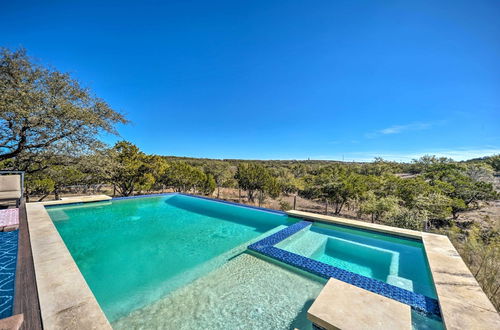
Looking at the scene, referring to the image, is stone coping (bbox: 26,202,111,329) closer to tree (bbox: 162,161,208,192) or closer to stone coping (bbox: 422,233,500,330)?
stone coping (bbox: 422,233,500,330)

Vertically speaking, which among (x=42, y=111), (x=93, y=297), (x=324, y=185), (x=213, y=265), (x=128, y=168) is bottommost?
(x=213, y=265)

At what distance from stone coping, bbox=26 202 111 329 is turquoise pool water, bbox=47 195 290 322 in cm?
59

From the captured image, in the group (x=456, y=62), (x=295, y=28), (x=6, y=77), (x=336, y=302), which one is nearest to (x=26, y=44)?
(x=6, y=77)

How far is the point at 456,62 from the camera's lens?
7121 mm

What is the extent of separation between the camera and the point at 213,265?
3.42 m

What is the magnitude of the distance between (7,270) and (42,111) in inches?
238

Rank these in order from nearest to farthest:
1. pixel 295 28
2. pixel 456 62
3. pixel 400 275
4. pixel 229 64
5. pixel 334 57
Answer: pixel 400 275, pixel 456 62, pixel 295 28, pixel 334 57, pixel 229 64

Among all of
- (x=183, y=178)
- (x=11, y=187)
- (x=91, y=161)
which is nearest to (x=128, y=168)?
(x=91, y=161)

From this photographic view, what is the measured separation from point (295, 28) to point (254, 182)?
9056 mm

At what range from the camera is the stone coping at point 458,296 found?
6.06 ft

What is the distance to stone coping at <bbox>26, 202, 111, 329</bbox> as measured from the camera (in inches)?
60.1

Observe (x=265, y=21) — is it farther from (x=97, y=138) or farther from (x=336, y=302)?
(x=336, y=302)

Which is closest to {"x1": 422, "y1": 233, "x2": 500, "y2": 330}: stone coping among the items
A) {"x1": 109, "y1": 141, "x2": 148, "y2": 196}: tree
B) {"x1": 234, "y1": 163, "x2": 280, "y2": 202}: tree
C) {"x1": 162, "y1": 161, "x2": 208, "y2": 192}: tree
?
{"x1": 234, "y1": 163, "x2": 280, "y2": 202}: tree

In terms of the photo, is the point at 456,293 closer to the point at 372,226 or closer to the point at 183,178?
the point at 372,226
